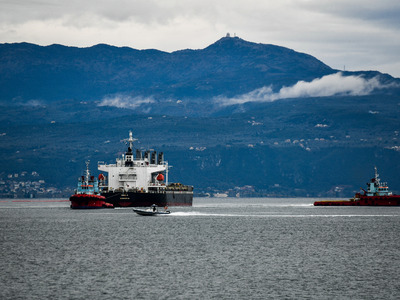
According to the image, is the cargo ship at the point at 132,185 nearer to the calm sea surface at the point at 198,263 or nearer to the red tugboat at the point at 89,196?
the red tugboat at the point at 89,196

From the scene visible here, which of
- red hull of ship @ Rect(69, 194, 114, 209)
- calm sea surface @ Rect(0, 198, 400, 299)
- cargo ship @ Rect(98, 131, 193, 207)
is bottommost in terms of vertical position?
calm sea surface @ Rect(0, 198, 400, 299)

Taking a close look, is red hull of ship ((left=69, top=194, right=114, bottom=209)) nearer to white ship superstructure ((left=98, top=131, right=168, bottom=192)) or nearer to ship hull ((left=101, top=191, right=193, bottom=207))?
ship hull ((left=101, top=191, right=193, bottom=207))

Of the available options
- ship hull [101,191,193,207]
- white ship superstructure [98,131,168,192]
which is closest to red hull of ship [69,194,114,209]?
ship hull [101,191,193,207]

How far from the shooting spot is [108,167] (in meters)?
171

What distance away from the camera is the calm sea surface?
173ft

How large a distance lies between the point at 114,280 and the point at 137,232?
138 ft

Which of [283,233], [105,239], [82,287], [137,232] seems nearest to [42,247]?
[105,239]

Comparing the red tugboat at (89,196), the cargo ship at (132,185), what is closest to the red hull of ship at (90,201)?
the red tugboat at (89,196)

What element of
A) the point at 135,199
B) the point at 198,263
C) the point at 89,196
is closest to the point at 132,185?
the point at 135,199

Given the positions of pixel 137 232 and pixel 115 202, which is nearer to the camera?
pixel 137 232

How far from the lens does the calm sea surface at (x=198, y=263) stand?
5275 centimetres

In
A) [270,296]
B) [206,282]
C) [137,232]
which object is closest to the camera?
[270,296]

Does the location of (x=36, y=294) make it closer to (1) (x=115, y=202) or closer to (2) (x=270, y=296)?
(2) (x=270, y=296)

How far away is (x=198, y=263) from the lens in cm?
6681
